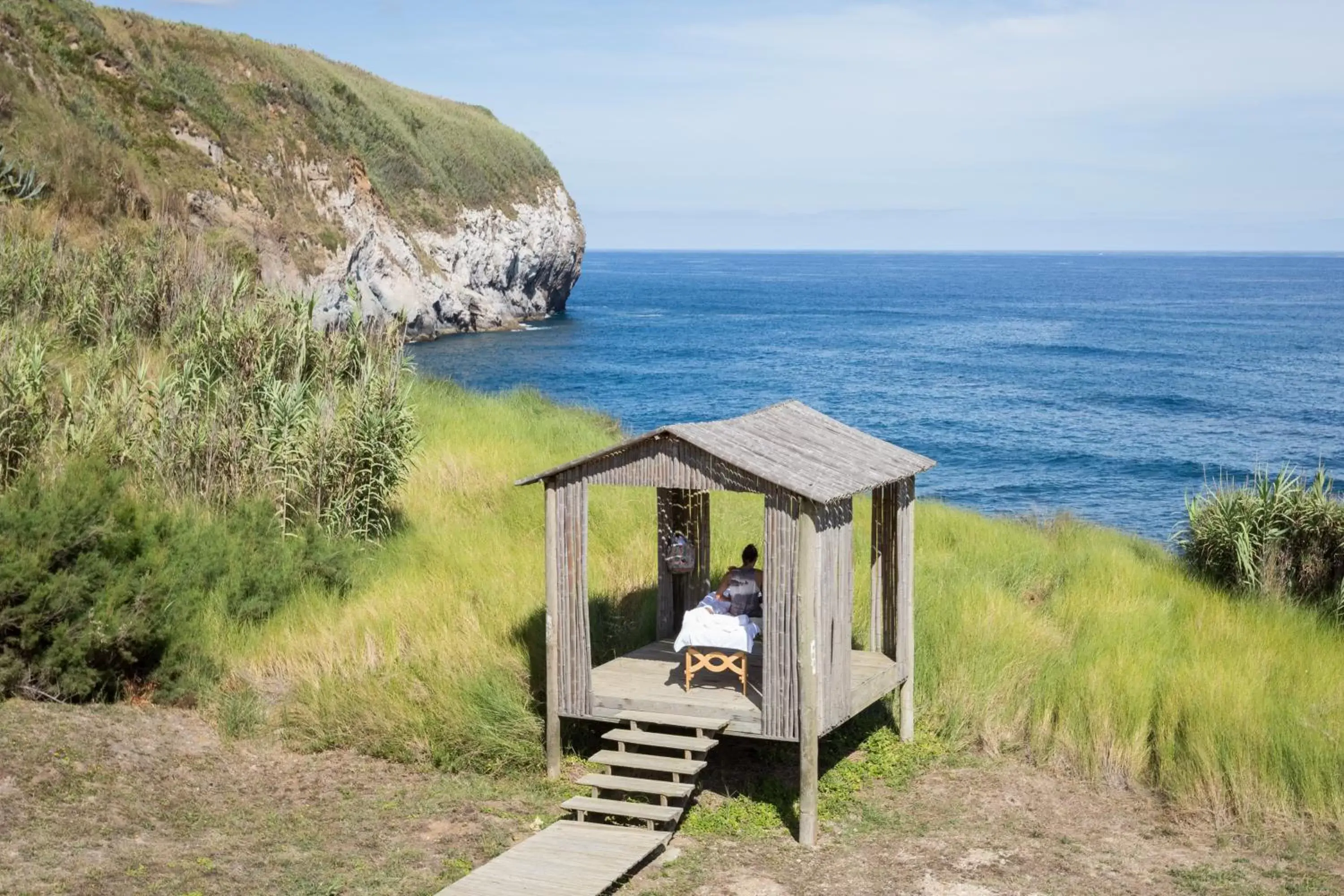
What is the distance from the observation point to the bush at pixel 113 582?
11.9 meters

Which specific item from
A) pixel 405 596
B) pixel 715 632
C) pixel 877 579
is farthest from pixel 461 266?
pixel 715 632

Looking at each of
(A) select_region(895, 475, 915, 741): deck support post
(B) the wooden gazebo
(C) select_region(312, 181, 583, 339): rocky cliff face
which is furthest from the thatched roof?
(C) select_region(312, 181, 583, 339): rocky cliff face

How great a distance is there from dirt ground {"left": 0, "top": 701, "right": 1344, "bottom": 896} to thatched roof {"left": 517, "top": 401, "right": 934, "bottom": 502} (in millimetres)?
2688

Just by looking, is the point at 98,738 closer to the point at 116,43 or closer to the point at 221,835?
the point at 221,835

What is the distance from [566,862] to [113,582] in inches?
245

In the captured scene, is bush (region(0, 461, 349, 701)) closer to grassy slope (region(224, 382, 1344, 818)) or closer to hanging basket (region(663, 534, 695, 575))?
grassy slope (region(224, 382, 1344, 818))

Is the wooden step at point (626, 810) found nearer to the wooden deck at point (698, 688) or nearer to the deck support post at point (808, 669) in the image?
the wooden deck at point (698, 688)

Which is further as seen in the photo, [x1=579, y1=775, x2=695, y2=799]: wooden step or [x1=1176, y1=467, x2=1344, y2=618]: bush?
[x1=1176, y1=467, x2=1344, y2=618]: bush

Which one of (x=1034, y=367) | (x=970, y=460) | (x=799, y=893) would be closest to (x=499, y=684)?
(x=799, y=893)

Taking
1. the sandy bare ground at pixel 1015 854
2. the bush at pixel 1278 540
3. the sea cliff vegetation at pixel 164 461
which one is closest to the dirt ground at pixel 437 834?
the sandy bare ground at pixel 1015 854

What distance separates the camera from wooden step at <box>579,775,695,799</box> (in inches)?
396

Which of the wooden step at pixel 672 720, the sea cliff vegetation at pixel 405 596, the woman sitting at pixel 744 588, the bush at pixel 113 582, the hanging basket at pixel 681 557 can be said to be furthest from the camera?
the hanging basket at pixel 681 557

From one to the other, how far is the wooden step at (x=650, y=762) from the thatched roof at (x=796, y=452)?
2.28 meters

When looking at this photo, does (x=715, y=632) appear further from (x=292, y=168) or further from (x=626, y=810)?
(x=292, y=168)
